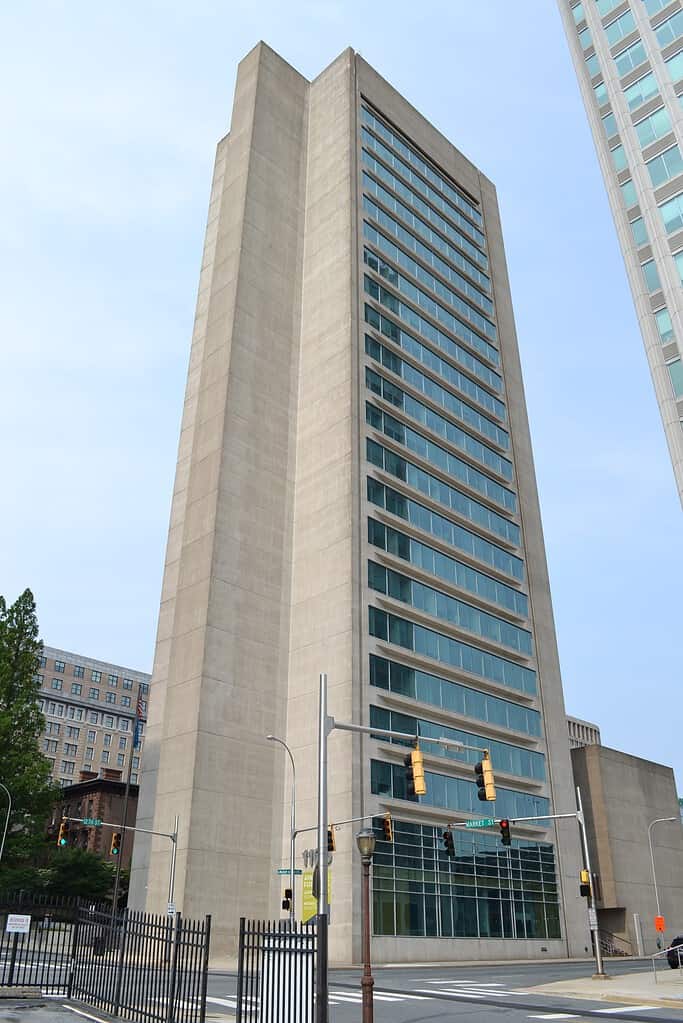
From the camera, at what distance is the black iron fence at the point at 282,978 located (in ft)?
46.2

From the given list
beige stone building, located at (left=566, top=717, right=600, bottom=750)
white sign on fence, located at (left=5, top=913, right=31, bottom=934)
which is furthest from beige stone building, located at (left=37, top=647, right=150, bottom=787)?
white sign on fence, located at (left=5, top=913, right=31, bottom=934)

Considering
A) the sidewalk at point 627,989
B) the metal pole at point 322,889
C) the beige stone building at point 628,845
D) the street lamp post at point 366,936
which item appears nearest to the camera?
the metal pole at point 322,889

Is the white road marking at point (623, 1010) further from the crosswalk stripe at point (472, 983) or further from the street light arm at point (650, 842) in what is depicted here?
the street light arm at point (650, 842)

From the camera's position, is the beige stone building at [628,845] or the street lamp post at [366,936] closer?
the street lamp post at [366,936]

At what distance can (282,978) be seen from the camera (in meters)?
14.3

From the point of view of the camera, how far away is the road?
20.7 meters

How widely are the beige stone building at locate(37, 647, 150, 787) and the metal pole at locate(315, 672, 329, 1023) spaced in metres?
119

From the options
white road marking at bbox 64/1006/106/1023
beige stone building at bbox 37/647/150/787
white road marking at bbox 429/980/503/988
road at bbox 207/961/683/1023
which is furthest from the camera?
beige stone building at bbox 37/647/150/787

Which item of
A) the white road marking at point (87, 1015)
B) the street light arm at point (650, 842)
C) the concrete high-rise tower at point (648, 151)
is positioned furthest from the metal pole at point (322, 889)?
the street light arm at point (650, 842)

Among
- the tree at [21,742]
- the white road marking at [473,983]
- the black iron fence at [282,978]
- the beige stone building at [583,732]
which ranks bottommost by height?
Answer: the white road marking at [473,983]

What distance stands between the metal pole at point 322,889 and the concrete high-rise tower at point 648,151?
111ft

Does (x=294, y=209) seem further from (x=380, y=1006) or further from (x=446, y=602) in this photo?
(x=380, y=1006)

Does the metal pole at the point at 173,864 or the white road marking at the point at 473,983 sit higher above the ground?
the metal pole at the point at 173,864

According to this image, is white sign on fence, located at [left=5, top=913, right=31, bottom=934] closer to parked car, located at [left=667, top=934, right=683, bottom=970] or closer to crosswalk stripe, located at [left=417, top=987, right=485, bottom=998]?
crosswalk stripe, located at [left=417, top=987, right=485, bottom=998]
